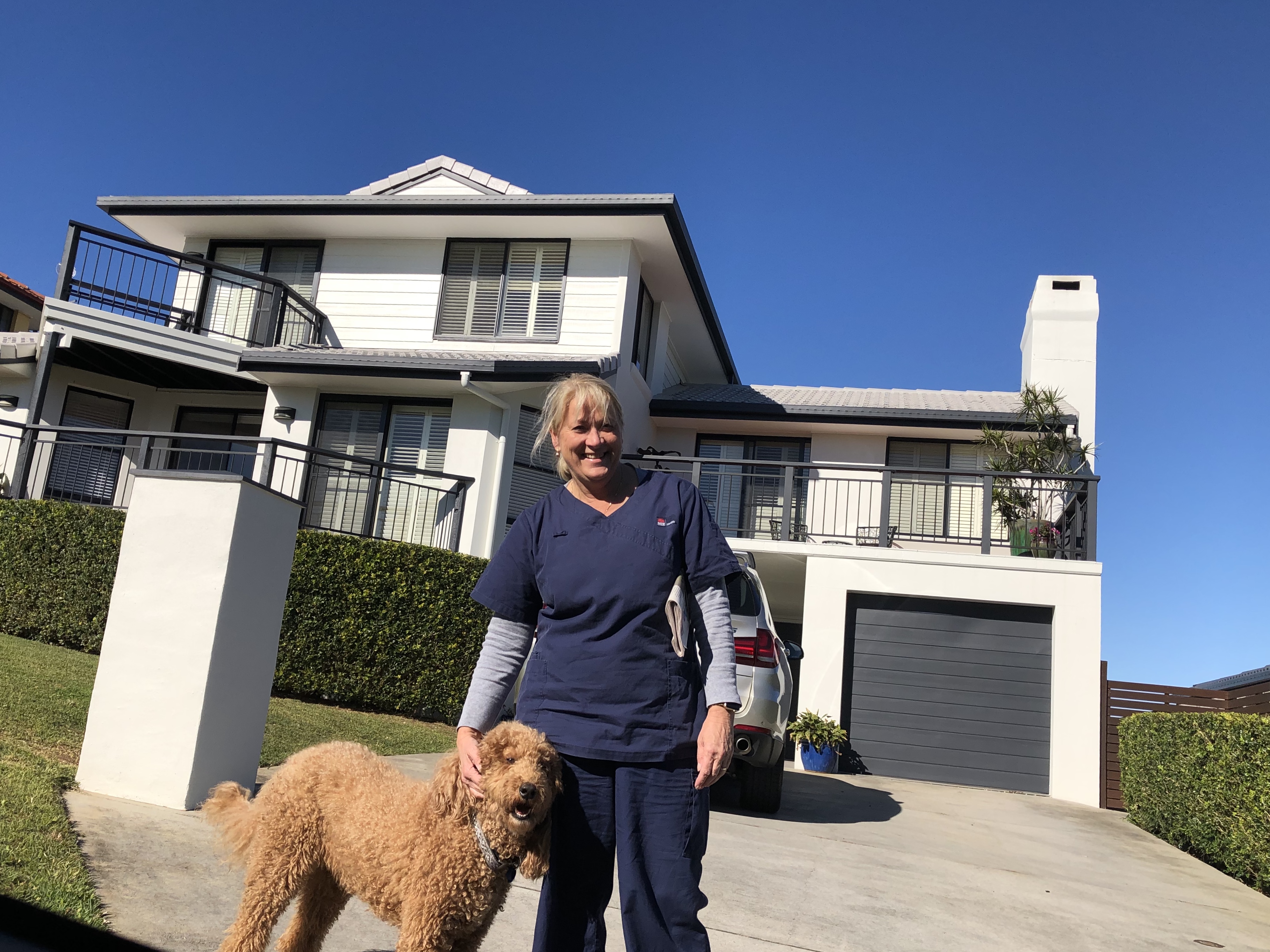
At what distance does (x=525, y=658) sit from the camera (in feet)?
8.70

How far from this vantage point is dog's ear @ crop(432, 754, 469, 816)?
7.68 ft

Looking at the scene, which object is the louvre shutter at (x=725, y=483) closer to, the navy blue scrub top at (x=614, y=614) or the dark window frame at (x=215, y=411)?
the dark window frame at (x=215, y=411)

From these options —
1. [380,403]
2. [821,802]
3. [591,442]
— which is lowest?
[821,802]

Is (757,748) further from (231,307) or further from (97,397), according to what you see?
(97,397)

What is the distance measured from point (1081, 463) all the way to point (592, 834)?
14.6 meters

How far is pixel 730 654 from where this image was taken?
96.0 inches

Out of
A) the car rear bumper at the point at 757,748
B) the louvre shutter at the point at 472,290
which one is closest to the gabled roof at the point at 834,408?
the louvre shutter at the point at 472,290

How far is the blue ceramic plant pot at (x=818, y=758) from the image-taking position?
12.3 metres

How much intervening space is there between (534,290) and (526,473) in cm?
318

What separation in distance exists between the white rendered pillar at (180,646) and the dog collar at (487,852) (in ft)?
10.2

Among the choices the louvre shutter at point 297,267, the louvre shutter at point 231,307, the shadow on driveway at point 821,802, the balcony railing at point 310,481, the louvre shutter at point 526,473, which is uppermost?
the louvre shutter at point 297,267

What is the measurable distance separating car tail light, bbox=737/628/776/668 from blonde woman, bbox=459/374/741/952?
431 cm

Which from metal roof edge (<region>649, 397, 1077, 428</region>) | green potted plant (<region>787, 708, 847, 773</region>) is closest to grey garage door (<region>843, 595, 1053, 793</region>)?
green potted plant (<region>787, 708, 847, 773</region>)

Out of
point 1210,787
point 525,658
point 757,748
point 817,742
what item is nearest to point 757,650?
point 757,748
